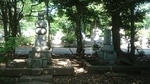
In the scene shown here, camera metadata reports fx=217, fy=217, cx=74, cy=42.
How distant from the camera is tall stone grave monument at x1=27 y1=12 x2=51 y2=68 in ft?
35.6

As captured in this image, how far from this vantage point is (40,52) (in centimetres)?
1189

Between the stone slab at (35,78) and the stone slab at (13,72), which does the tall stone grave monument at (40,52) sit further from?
the stone slab at (35,78)

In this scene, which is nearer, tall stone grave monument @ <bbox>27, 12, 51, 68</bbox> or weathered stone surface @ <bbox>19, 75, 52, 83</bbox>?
weathered stone surface @ <bbox>19, 75, 52, 83</bbox>

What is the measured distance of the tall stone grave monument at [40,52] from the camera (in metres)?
10.8

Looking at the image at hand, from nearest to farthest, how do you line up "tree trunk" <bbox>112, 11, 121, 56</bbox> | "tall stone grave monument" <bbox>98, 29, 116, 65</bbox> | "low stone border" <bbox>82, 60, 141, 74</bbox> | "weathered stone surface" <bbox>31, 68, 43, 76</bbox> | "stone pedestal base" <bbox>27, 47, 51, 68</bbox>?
"weathered stone surface" <bbox>31, 68, 43, 76</bbox> < "stone pedestal base" <bbox>27, 47, 51, 68</bbox> < "low stone border" <bbox>82, 60, 141, 74</bbox> < "tall stone grave monument" <bbox>98, 29, 116, 65</bbox> < "tree trunk" <bbox>112, 11, 121, 56</bbox>

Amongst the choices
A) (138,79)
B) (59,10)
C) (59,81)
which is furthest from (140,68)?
(59,10)

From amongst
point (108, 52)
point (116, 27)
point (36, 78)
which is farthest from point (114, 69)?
point (116, 27)

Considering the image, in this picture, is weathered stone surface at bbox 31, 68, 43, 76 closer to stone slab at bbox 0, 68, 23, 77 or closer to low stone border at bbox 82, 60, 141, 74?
stone slab at bbox 0, 68, 23, 77

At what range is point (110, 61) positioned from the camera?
1293cm

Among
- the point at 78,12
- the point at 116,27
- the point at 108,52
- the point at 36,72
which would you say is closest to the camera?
the point at 36,72

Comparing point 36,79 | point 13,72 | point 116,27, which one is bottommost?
point 36,79

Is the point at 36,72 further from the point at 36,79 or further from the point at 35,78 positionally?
the point at 36,79

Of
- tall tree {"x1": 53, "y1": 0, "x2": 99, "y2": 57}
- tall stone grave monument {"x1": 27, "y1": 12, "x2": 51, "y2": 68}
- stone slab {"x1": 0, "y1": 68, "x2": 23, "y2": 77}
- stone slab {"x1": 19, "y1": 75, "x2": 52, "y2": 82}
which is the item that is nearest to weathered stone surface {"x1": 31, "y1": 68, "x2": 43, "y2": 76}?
stone slab {"x1": 19, "y1": 75, "x2": 52, "y2": 82}

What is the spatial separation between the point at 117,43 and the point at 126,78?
30.0 feet
